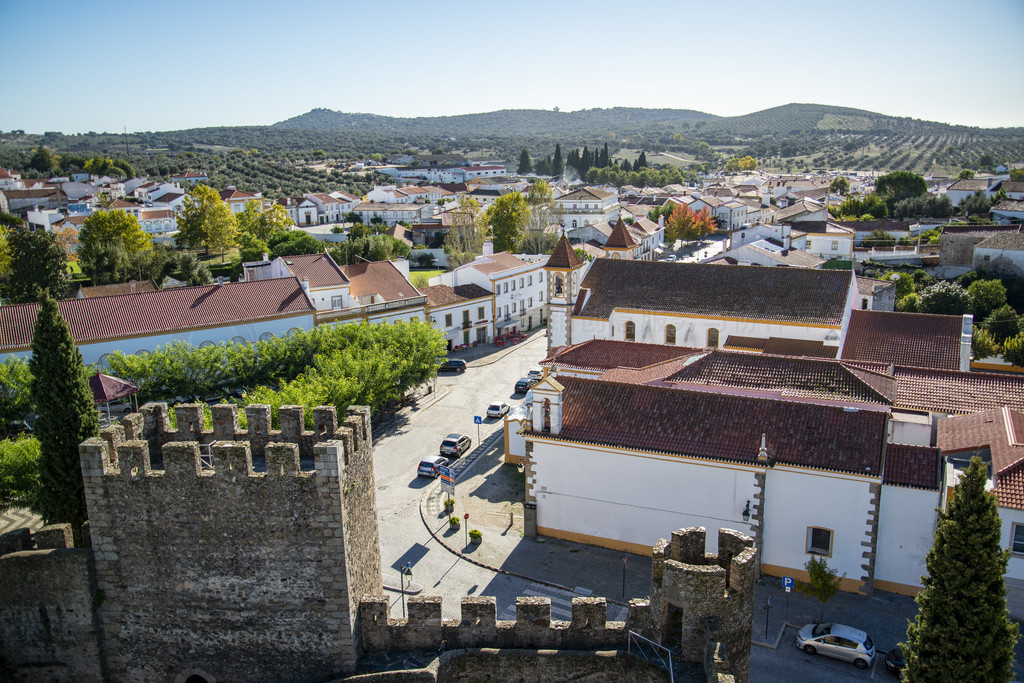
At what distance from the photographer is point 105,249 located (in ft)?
233

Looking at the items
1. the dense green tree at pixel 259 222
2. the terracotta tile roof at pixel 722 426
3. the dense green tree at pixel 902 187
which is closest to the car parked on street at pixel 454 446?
the terracotta tile roof at pixel 722 426

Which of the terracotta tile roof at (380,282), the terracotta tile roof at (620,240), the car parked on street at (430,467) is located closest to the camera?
the car parked on street at (430,467)

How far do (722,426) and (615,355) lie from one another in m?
11.5

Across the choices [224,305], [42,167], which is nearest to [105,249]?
[224,305]

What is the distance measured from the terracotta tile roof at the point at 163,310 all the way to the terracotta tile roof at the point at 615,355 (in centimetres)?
1848

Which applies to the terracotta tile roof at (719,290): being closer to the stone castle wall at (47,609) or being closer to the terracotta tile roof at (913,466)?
the terracotta tile roof at (913,466)

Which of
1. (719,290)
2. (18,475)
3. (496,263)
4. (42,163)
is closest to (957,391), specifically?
(719,290)

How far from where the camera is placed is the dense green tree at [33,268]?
2387 inches

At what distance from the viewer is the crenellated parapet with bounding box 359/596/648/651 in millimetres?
15477

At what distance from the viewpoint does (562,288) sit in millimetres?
44094

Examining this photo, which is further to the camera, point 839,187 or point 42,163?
point 42,163

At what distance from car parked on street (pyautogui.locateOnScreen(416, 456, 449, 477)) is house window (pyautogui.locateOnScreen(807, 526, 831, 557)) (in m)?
16.5

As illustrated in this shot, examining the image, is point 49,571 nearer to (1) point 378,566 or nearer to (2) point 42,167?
(1) point 378,566

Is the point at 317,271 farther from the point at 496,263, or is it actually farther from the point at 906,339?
the point at 906,339
